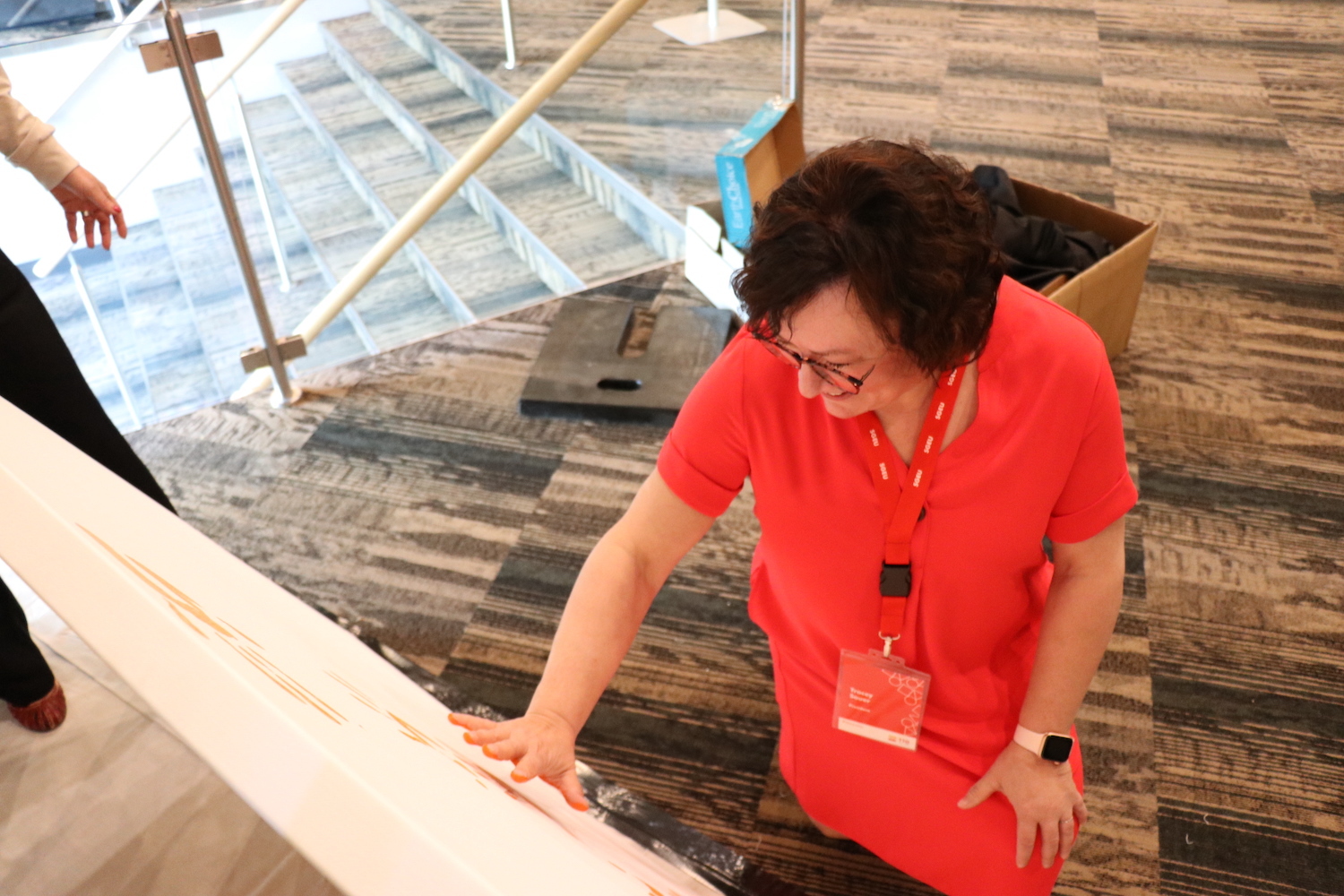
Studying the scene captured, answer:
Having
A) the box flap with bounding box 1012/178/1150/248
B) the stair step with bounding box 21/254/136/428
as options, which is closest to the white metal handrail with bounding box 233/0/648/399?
the stair step with bounding box 21/254/136/428

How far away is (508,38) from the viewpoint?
276 cm

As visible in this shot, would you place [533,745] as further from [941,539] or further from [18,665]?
[18,665]

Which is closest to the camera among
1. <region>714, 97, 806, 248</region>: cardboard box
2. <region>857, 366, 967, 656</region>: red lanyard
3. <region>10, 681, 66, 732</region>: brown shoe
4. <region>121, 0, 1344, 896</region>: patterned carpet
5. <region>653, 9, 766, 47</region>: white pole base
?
<region>857, 366, 967, 656</region>: red lanyard

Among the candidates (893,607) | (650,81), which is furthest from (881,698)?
(650,81)

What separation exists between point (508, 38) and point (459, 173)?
1.28 feet

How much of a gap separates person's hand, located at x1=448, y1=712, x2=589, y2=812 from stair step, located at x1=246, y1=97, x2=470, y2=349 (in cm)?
191

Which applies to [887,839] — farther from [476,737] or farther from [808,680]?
[476,737]

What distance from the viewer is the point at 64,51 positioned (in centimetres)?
209

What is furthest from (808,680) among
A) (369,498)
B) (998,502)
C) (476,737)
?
(369,498)

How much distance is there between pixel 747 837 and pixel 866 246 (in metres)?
1.15

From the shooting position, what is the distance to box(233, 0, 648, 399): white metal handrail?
278 centimetres

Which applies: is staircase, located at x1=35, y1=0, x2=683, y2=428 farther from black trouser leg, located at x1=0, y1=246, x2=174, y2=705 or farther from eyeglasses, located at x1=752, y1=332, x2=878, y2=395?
eyeglasses, located at x1=752, y1=332, x2=878, y2=395

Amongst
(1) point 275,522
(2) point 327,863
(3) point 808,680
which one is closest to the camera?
(2) point 327,863

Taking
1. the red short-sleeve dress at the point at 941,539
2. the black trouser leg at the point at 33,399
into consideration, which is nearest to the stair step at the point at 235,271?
the black trouser leg at the point at 33,399
